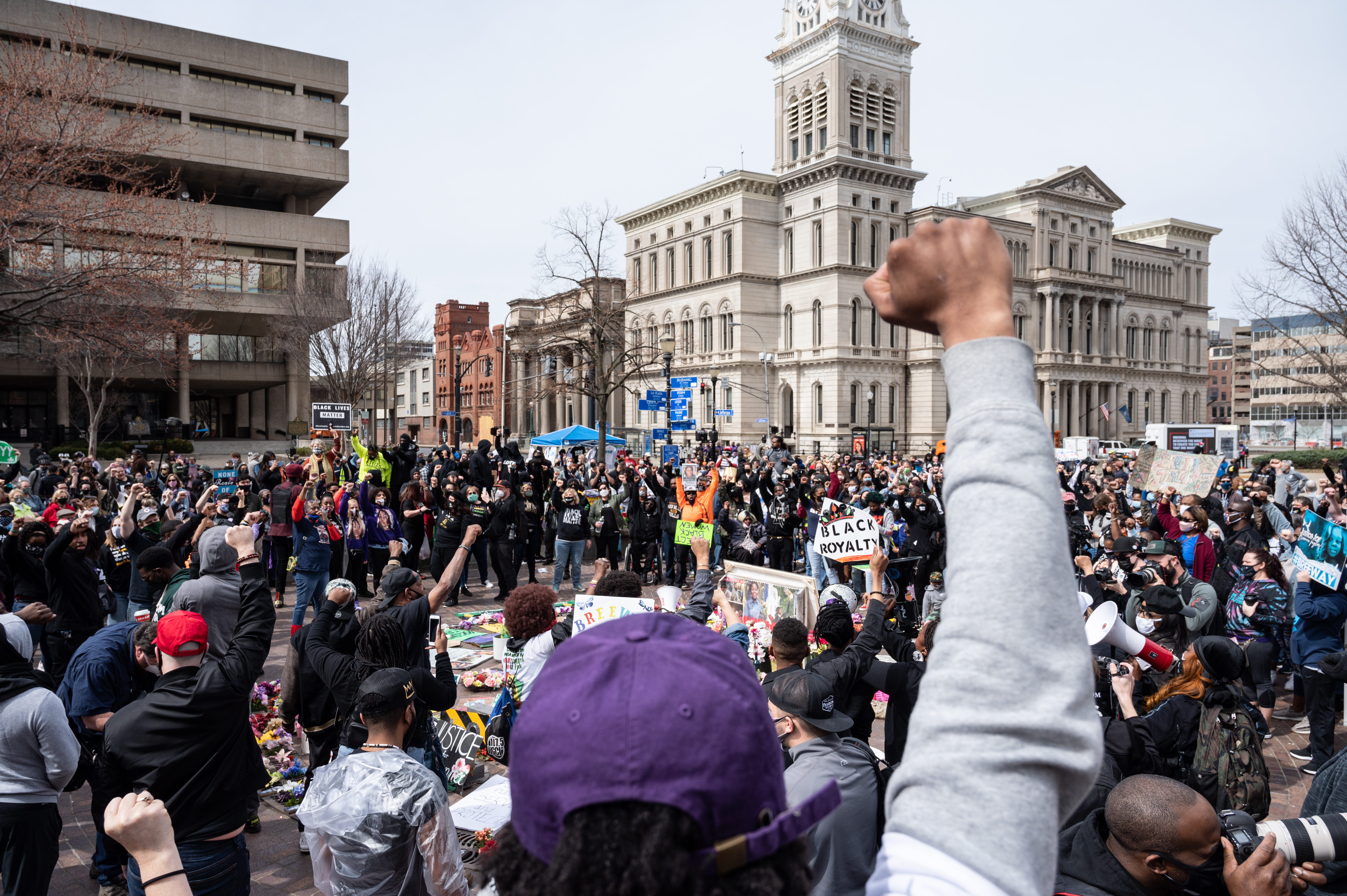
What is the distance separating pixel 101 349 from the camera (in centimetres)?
2289

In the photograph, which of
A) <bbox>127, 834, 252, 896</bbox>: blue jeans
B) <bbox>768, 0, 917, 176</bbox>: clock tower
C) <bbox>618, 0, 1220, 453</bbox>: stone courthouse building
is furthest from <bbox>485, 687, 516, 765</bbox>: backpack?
<bbox>768, 0, 917, 176</bbox>: clock tower

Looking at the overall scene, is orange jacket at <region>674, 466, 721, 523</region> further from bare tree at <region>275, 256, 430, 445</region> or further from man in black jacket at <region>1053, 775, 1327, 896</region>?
bare tree at <region>275, 256, 430, 445</region>

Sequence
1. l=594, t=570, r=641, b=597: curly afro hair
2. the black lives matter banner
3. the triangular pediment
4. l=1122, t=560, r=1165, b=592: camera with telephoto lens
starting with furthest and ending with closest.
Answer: the triangular pediment < the black lives matter banner < l=594, t=570, r=641, b=597: curly afro hair < l=1122, t=560, r=1165, b=592: camera with telephoto lens

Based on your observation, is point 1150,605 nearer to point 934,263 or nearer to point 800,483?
point 934,263

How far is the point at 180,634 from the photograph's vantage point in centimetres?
373

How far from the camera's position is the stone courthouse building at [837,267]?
5566 cm

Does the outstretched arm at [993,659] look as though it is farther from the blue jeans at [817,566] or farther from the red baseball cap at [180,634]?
the blue jeans at [817,566]

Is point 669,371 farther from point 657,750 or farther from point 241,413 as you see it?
point 241,413

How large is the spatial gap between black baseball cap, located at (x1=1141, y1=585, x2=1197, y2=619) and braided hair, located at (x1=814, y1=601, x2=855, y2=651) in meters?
2.97

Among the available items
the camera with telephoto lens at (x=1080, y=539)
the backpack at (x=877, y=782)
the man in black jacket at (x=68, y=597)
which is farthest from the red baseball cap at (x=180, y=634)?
the camera with telephoto lens at (x=1080, y=539)

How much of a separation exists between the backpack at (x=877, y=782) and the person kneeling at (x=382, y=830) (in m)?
1.77

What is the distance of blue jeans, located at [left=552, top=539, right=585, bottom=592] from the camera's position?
14.0 meters

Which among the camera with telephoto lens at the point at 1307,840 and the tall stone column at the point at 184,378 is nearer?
the camera with telephoto lens at the point at 1307,840

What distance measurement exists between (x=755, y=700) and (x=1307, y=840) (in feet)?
8.21
